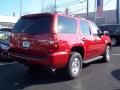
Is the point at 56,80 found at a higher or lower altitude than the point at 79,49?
lower

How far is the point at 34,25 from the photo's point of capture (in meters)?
8.22

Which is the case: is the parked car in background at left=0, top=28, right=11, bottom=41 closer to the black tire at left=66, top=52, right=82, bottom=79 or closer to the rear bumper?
the black tire at left=66, top=52, right=82, bottom=79

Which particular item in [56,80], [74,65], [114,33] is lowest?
[56,80]

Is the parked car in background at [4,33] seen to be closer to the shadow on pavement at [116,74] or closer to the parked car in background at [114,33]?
the shadow on pavement at [116,74]

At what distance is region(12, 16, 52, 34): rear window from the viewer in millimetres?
7938

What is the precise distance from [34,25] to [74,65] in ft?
5.81

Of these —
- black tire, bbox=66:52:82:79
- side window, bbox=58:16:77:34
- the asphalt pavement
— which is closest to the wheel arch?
black tire, bbox=66:52:82:79

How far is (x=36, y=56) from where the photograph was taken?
7.92 m

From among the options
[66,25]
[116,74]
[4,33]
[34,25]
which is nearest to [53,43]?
[34,25]

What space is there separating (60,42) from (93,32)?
283 cm

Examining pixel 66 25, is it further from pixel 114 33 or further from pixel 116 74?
pixel 114 33

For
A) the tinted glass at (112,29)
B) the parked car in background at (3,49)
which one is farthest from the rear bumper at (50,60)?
the tinted glass at (112,29)

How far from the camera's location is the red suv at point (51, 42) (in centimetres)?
774

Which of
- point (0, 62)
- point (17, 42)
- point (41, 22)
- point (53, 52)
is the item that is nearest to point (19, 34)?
point (17, 42)
